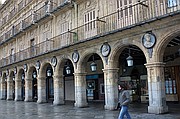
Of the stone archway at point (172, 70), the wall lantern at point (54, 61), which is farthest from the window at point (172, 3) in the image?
the wall lantern at point (54, 61)

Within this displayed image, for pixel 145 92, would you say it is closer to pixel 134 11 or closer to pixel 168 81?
pixel 168 81

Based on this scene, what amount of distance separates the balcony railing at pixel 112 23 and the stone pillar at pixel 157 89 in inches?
85.6

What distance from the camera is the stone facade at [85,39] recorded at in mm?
10633

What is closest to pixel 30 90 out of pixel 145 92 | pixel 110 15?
pixel 145 92

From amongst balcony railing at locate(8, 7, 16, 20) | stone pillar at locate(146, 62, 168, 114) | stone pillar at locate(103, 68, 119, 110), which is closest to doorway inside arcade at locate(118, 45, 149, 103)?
stone pillar at locate(103, 68, 119, 110)

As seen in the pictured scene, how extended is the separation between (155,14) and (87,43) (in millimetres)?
4595

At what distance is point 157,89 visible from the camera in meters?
10.6

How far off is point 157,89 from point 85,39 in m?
5.25

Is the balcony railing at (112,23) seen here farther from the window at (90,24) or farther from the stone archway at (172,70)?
the stone archway at (172,70)

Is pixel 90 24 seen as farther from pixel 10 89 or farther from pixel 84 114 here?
pixel 10 89

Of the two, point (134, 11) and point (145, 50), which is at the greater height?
point (134, 11)

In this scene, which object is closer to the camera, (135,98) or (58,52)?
(58,52)

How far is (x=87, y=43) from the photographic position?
14.0 m

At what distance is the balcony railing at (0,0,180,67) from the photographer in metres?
10.7
